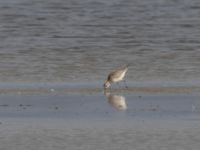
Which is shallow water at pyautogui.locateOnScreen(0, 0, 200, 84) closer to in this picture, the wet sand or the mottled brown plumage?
the mottled brown plumage

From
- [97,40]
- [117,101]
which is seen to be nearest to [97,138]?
[117,101]

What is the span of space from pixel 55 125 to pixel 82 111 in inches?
47.4

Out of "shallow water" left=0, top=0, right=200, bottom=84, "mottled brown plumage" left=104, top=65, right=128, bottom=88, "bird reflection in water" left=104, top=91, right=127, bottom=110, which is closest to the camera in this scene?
"bird reflection in water" left=104, top=91, right=127, bottom=110

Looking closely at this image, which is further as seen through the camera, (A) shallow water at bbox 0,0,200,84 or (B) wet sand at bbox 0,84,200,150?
(A) shallow water at bbox 0,0,200,84

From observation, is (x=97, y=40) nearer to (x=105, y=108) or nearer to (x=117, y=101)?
(x=117, y=101)

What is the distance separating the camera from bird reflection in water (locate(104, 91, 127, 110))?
1492 cm

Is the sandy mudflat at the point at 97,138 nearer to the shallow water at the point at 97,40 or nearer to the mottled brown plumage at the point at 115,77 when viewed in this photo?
the mottled brown plumage at the point at 115,77

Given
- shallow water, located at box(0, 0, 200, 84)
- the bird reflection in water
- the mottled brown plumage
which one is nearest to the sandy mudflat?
the bird reflection in water

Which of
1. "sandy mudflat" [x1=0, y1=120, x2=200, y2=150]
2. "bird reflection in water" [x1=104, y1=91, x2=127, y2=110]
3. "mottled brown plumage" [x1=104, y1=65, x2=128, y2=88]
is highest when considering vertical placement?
"sandy mudflat" [x1=0, y1=120, x2=200, y2=150]

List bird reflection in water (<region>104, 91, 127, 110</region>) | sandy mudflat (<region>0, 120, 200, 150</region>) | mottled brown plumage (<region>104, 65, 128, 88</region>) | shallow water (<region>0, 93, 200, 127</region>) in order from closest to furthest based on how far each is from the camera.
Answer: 1. sandy mudflat (<region>0, 120, 200, 150</region>)
2. shallow water (<region>0, 93, 200, 127</region>)
3. bird reflection in water (<region>104, 91, 127, 110</region>)
4. mottled brown plumage (<region>104, 65, 128, 88</region>)

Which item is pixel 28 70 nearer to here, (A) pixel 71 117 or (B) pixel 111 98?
(B) pixel 111 98

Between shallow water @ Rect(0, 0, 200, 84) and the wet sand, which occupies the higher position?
the wet sand

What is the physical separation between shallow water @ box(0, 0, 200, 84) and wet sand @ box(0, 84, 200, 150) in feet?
5.86

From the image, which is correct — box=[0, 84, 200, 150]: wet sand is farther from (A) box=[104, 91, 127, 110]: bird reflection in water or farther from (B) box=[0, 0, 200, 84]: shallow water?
(B) box=[0, 0, 200, 84]: shallow water
